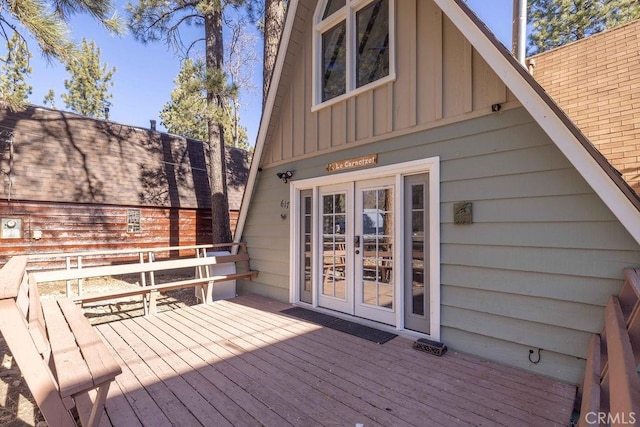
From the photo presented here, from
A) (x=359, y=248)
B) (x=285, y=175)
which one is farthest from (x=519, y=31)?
(x=285, y=175)

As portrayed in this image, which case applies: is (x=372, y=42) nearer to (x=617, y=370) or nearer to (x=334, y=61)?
(x=334, y=61)

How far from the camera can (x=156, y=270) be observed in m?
4.79

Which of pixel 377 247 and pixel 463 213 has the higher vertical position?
pixel 463 213

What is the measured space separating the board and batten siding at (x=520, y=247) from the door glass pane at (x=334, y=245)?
1.34 m

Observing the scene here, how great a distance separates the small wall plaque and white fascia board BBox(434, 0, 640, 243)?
34.4 inches

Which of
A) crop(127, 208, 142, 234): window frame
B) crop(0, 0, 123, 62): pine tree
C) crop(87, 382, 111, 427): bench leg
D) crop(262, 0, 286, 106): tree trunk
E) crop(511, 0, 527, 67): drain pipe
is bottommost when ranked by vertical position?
crop(87, 382, 111, 427): bench leg

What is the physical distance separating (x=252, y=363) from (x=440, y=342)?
6.14 feet

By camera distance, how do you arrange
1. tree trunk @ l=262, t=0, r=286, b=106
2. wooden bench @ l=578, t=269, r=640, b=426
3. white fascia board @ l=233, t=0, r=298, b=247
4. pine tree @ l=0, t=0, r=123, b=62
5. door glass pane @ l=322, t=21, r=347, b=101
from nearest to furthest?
wooden bench @ l=578, t=269, r=640, b=426 < pine tree @ l=0, t=0, r=123, b=62 < door glass pane @ l=322, t=21, r=347, b=101 < white fascia board @ l=233, t=0, r=298, b=247 < tree trunk @ l=262, t=0, r=286, b=106

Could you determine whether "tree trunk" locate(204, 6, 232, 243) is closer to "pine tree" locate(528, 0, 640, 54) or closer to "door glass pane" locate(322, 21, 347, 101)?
"door glass pane" locate(322, 21, 347, 101)

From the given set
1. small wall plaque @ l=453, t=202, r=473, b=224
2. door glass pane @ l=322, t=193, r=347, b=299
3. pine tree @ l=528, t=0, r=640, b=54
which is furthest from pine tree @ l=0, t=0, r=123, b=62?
pine tree @ l=528, t=0, r=640, b=54

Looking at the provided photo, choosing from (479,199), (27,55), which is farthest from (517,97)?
(27,55)

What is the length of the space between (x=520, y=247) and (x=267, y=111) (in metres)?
4.12

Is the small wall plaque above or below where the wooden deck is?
above

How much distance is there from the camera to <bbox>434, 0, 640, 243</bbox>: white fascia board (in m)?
2.20
